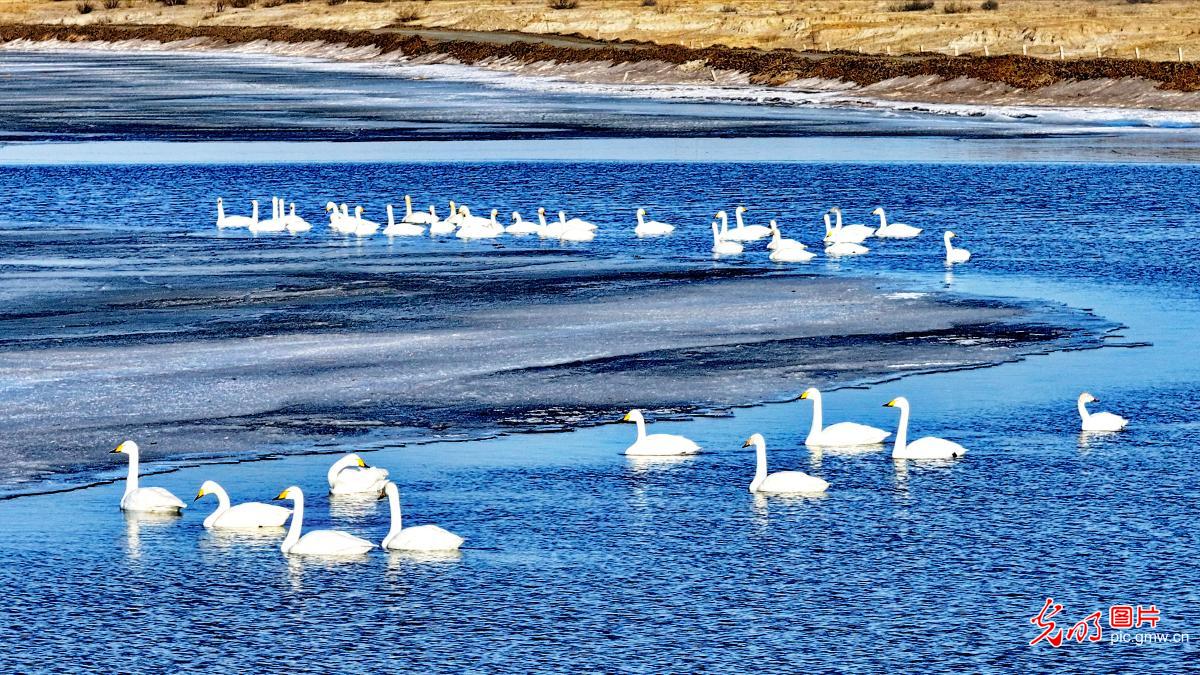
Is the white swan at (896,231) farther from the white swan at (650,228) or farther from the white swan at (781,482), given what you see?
the white swan at (781,482)

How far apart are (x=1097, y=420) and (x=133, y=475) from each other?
7.76 m

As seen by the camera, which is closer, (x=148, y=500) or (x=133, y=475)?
(x=148, y=500)

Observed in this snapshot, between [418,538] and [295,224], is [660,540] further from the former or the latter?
[295,224]

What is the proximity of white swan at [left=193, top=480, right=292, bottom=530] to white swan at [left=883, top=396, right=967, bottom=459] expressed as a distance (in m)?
4.84

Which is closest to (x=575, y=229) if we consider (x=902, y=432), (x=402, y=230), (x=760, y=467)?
(x=402, y=230)

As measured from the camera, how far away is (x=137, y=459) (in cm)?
1448

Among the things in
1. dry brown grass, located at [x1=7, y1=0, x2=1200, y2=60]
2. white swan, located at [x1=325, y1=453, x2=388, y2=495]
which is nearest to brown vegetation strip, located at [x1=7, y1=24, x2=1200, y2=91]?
dry brown grass, located at [x1=7, y1=0, x2=1200, y2=60]

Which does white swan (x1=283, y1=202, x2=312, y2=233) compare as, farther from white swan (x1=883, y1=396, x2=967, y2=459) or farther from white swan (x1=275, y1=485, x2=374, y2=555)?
white swan (x1=275, y1=485, x2=374, y2=555)

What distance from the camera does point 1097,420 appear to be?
53.5 feet

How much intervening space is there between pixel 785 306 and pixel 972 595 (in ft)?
38.2

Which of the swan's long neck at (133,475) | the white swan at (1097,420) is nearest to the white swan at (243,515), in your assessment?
the swan's long neck at (133,475)

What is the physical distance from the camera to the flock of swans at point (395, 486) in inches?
515

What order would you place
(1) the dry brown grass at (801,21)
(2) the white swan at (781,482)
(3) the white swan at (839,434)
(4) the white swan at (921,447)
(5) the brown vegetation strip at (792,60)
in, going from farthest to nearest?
(1) the dry brown grass at (801,21) < (5) the brown vegetation strip at (792,60) < (3) the white swan at (839,434) < (4) the white swan at (921,447) < (2) the white swan at (781,482)

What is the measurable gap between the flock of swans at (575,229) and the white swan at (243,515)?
50.5ft
